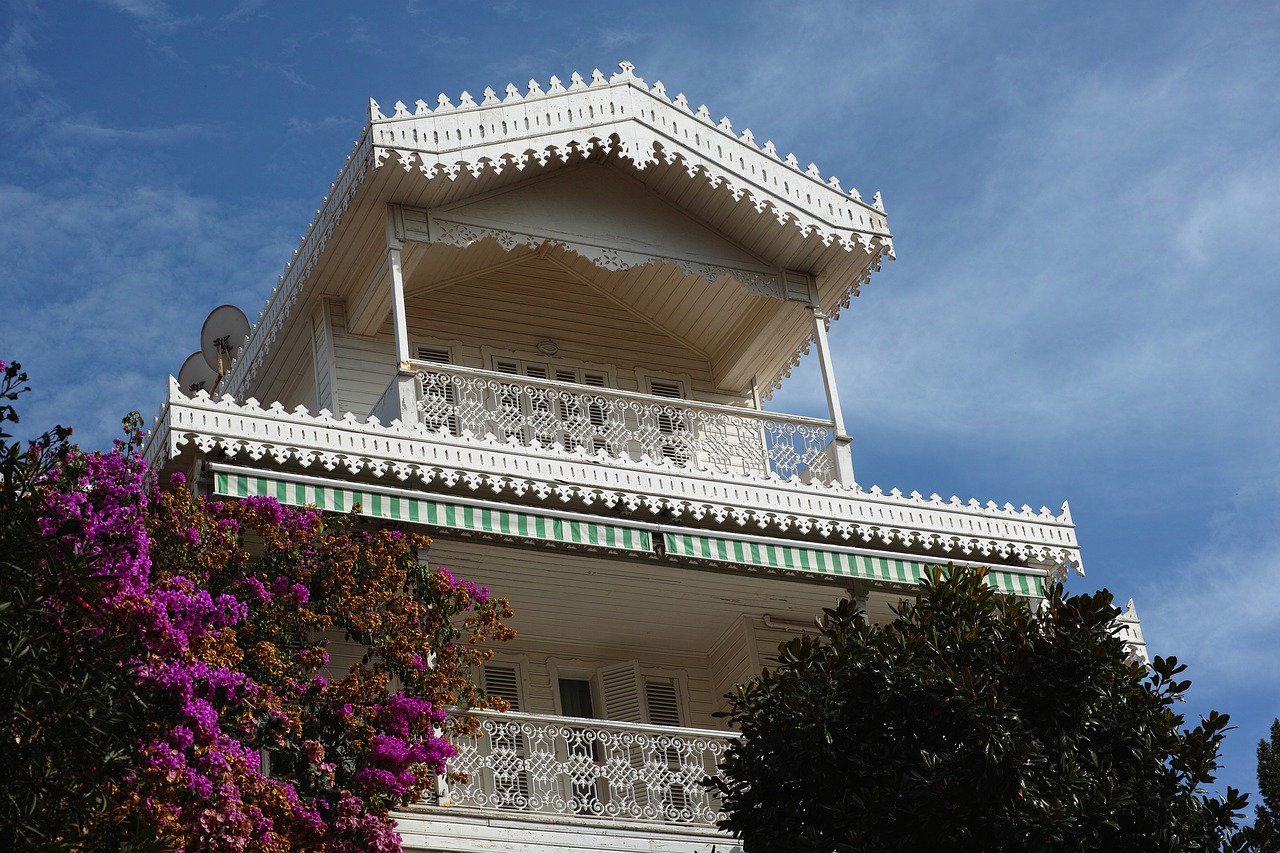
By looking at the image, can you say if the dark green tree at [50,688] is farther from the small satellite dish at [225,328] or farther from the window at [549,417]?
the small satellite dish at [225,328]

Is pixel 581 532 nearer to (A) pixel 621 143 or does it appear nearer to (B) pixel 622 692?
(B) pixel 622 692

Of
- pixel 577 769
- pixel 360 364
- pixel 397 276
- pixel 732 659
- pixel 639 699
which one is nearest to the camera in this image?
pixel 577 769

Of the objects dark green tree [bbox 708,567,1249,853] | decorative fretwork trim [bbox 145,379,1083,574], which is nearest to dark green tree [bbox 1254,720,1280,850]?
decorative fretwork trim [bbox 145,379,1083,574]

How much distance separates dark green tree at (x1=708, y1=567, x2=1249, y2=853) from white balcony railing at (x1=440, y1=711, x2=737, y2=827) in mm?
2317

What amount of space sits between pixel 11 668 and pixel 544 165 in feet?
33.0

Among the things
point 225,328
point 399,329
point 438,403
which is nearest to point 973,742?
point 438,403

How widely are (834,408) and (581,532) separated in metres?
3.97

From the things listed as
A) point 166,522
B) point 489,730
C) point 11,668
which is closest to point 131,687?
point 11,668

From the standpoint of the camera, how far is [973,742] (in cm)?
1295

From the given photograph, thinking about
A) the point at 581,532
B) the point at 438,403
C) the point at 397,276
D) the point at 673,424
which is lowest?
the point at 581,532

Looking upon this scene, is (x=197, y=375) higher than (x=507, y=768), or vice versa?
(x=197, y=375)

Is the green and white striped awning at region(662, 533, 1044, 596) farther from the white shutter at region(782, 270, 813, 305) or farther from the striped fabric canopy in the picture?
the white shutter at region(782, 270, 813, 305)

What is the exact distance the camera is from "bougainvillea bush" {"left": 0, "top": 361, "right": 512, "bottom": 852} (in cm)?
1273

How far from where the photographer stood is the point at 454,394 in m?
18.7
